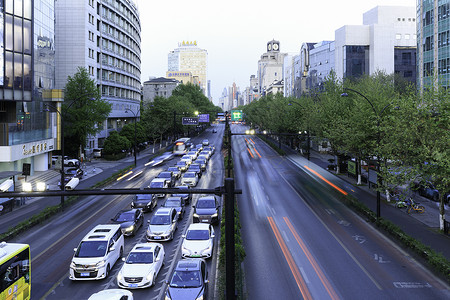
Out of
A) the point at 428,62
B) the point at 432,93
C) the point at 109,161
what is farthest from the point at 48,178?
the point at 428,62

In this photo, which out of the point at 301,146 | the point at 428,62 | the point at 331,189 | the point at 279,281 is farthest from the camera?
the point at 301,146

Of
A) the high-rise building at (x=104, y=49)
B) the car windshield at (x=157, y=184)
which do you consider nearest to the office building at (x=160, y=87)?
the high-rise building at (x=104, y=49)

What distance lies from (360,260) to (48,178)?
39.5 metres

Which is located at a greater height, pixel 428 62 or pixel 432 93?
pixel 428 62

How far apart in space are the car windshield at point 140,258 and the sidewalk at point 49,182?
12.6 m

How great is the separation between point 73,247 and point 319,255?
13950mm

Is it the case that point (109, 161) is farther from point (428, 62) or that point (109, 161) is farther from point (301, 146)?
point (428, 62)

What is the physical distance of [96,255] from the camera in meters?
16.8

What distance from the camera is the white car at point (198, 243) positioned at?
61.8 feet

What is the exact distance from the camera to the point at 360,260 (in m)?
19.1

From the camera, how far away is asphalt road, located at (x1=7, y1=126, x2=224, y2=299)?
15587 millimetres

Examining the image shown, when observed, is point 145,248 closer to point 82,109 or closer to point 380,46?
point 82,109

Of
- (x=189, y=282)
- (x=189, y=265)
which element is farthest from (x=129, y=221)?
(x=189, y=282)

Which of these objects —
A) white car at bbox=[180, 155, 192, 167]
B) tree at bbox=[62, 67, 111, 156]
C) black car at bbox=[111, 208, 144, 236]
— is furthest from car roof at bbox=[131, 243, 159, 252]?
tree at bbox=[62, 67, 111, 156]
